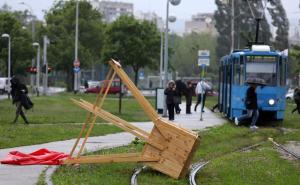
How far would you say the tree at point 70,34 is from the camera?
77.4 m

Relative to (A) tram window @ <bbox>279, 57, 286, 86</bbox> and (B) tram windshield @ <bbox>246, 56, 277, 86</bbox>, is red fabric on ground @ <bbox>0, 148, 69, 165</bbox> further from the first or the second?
(A) tram window @ <bbox>279, 57, 286, 86</bbox>

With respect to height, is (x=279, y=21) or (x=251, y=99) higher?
(x=279, y=21)

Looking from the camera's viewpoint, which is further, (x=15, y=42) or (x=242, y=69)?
(x=15, y=42)

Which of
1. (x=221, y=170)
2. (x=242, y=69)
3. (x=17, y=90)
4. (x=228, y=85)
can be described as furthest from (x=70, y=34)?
(x=221, y=170)

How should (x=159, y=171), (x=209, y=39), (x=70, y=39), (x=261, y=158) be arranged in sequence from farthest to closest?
(x=209, y=39), (x=70, y=39), (x=261, y=158), (x=159, y=171)

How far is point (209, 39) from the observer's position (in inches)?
5079

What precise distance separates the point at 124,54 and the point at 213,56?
1968 inches

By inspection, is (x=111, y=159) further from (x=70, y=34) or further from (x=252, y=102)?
(x=70, y=34)

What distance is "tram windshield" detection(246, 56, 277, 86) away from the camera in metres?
27.9

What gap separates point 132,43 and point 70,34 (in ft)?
36.4

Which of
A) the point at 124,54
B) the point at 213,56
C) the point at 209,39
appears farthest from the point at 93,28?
the point at 209,39

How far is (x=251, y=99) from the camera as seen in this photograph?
25.5 m

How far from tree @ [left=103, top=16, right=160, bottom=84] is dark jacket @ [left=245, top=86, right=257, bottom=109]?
1785 inches

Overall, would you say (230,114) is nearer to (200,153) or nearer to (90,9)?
(200,153)
